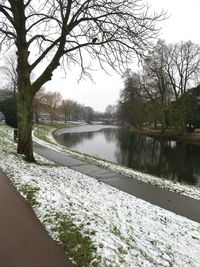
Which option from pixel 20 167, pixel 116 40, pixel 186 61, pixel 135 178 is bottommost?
pixel 135 178

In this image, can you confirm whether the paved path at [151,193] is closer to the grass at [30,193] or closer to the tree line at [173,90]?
the grass at [30,193]

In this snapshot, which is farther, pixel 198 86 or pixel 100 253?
pixel 198 86

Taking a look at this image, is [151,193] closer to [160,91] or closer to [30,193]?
[30,193]

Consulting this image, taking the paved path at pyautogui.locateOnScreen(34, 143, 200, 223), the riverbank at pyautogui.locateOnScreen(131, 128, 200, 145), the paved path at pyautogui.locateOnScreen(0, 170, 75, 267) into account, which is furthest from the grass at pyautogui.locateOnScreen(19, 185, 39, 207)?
the riverbank at pyautogui.locateOnScreen(131, 128, 200, 145)

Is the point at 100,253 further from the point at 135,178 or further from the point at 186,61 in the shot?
the point at 186,61

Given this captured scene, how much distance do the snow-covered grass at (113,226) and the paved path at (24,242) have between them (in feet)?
0.68

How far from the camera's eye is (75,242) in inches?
217

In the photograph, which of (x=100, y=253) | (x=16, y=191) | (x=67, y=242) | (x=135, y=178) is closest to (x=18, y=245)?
(x=67, y=242)

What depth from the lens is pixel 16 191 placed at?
8484mm

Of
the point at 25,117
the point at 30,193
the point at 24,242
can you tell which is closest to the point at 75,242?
the point at 24,242

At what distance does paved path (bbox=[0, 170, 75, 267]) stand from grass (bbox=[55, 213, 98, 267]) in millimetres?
156

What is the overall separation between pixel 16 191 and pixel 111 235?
11.7ft

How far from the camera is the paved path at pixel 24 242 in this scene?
482cm

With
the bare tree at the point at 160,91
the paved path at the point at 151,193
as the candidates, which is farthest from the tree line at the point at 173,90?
the paved path at the point at 151,193
